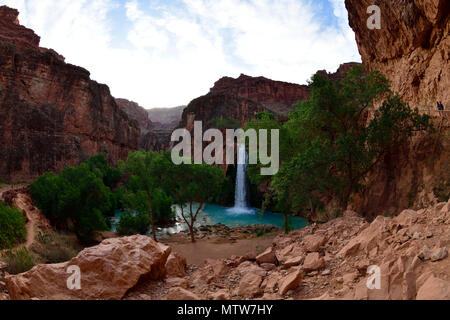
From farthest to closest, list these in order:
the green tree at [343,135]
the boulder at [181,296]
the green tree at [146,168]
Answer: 1. the green tree at [146,168]
2. the green tree at [343,135]
3. the boulder at [181,296]

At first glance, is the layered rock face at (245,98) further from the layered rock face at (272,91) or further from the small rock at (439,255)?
the small rock at (439,255)

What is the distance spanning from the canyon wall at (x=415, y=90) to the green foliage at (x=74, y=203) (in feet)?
55.3

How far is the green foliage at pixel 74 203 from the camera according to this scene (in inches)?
671

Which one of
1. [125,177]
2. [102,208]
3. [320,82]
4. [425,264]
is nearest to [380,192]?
[320,82]

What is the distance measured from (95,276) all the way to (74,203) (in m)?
13.9

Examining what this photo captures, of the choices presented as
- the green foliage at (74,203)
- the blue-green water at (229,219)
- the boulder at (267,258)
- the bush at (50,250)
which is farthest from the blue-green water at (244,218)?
the boulder at (267,258)

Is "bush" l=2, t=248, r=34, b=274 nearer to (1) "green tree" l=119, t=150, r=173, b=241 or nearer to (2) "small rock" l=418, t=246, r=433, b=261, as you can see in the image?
(1) "green tree" l=119, t=150, r=173, b=241

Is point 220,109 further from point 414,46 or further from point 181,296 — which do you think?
point 181,296

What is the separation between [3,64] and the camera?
32281 millimetres

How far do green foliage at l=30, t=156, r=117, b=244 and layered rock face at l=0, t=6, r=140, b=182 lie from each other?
1863cm

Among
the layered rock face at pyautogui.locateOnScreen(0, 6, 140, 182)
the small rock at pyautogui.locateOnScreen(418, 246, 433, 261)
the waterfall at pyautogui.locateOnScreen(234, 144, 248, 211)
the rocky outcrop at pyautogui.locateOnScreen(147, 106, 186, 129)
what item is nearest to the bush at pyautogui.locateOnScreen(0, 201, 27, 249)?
the small rock at pyautogui.locateOnScreen(418, 246, 433, 261)

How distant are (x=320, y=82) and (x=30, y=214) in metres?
17.7

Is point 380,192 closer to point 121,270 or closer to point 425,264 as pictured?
point 425,264

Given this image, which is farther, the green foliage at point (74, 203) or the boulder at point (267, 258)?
the green foliage at point (74, 203)
